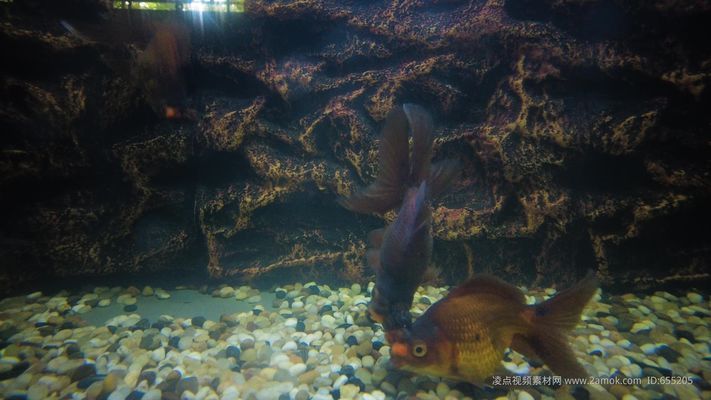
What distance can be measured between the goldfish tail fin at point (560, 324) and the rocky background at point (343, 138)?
1.56 m

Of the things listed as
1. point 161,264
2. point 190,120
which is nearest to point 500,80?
point 190,120

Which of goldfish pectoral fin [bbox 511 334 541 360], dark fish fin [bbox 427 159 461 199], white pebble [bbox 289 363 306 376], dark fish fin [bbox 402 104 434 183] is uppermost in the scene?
dark fish fin [bbox 402 104 434 183]

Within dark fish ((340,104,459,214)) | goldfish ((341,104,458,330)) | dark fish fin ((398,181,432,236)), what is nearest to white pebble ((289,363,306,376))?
goldfish ((341,104,458,330))

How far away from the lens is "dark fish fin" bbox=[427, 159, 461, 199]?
8.87ft

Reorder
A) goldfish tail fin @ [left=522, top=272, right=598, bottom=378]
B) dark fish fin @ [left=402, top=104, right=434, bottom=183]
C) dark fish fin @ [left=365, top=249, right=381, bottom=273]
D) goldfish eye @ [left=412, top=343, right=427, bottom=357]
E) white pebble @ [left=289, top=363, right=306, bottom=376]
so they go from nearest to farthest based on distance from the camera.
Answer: goldfish eye @ [left=412, top=343, right=427, bottom=357]
goldfish tail fin @ [left=522, top=272, right=598, bottom=378]
dark fish fin @ [left=402, top=104, right=434, bottom=183]
dark fish fin @ [left=365, top=249, right=381, bottom=273]
white pebble @ [left=289, top=363, right=306, bottom=376]

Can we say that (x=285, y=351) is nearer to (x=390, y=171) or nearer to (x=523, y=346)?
(x=390, y=171)

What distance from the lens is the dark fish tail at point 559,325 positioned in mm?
2199

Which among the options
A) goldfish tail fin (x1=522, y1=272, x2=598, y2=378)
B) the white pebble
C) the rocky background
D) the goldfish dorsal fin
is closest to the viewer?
goldfish tail fin (x1=522, y1=272, x2=598, y2=378)

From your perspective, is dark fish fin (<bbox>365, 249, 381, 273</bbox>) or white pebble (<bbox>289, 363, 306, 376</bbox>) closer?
dark fish fin (<bbox>365, 249, 381, 273</bbox>)

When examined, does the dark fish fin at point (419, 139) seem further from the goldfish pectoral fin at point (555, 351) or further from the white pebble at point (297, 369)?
the white pebble at point (297, 369)

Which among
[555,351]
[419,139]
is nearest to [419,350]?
[555,351]

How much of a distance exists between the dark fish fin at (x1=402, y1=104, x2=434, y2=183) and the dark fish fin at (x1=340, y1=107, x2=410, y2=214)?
0.05 metres

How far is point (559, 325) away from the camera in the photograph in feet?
7.42

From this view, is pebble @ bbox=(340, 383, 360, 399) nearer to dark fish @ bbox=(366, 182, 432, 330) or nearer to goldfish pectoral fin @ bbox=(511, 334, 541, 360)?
dark fish @ bbox=(366, 182, 432, 330)
